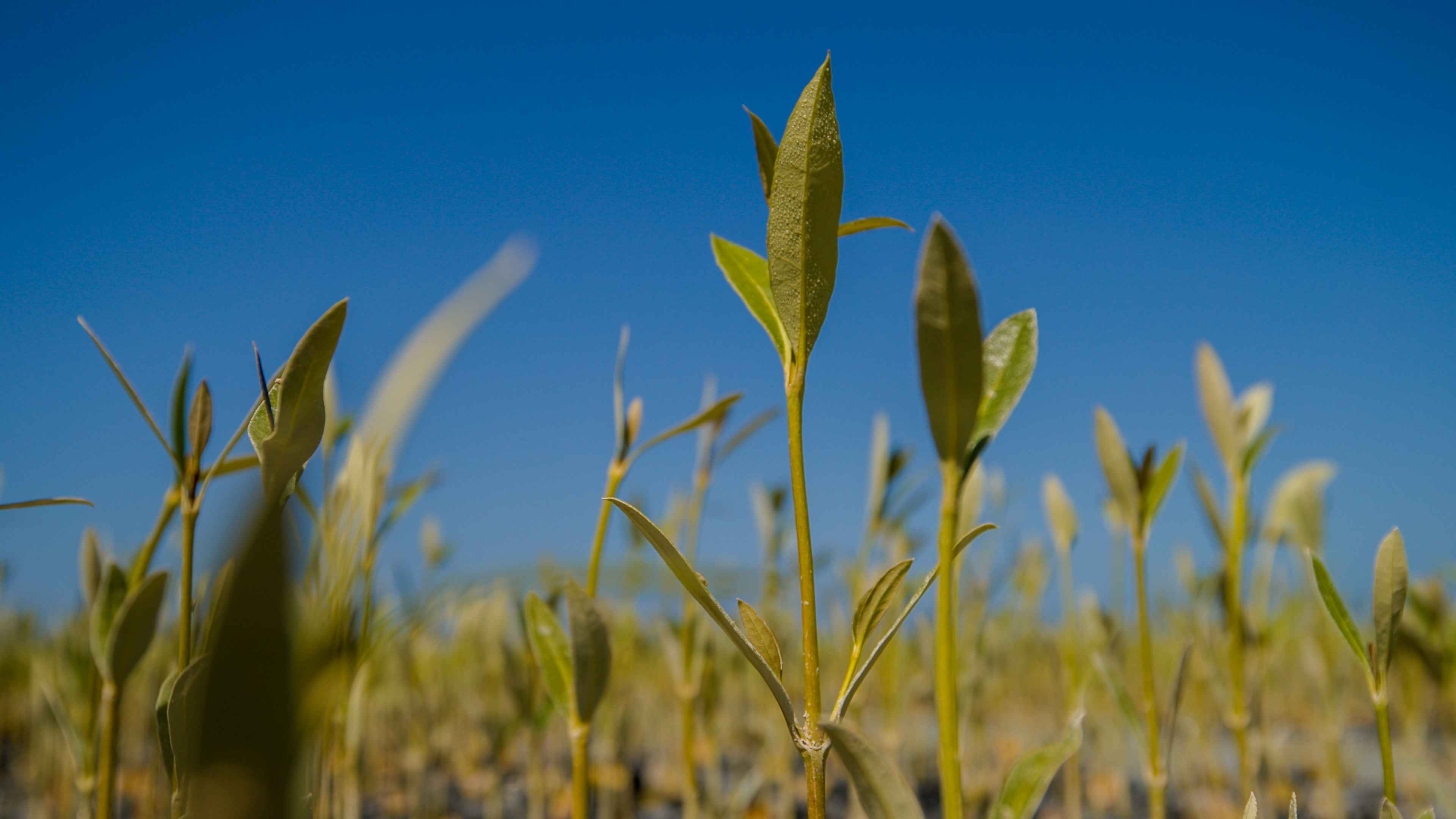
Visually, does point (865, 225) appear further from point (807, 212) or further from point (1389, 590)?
point (1389, 590)

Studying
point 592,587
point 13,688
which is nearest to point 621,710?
point 592,587

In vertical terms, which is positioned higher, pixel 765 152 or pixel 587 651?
pixel 765 152

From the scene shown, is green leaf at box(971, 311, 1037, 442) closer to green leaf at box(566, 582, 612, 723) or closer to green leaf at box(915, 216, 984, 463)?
green leaf at box(915, 216, 984, 463)

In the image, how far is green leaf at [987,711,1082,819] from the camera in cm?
35

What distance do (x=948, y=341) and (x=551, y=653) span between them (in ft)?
1.19

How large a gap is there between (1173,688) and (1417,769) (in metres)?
0.23

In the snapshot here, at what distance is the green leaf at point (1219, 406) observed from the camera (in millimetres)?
617

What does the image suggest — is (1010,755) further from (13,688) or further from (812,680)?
(13,688)

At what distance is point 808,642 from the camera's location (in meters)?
0.31

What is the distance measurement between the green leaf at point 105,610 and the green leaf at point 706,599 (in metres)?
0.34

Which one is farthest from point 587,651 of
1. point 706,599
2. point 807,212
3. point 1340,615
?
point 1340,615

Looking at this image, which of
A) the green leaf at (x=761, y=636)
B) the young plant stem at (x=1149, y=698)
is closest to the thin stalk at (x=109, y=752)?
the green leaf at (x=761, y=636)

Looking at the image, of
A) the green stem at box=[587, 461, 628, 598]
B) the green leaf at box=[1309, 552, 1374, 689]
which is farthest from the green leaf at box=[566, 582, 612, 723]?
the green leaf at box=[1309, 552, 1374, 689]

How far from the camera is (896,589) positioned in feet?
1.19
